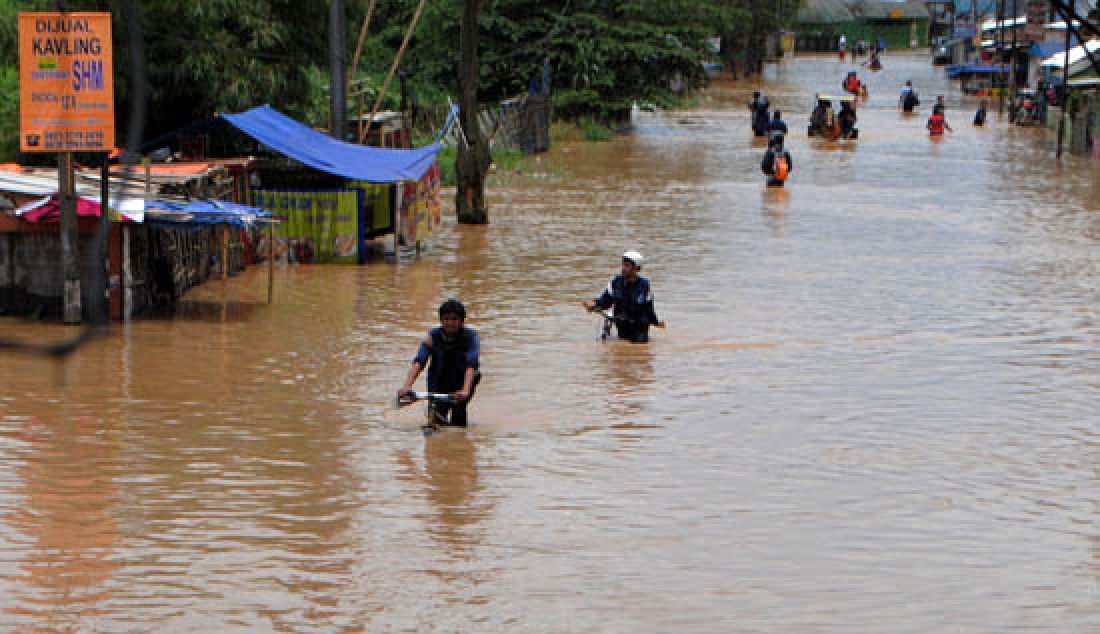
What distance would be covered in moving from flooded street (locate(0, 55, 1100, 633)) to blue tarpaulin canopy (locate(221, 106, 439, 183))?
4.52 ft

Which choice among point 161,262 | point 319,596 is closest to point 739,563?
point 319,596

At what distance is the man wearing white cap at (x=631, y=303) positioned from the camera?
17.0 metres

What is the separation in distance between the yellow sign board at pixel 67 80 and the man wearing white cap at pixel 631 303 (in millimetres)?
5278

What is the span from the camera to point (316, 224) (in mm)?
23719

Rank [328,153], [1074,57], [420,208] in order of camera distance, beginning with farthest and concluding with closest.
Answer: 1. [1074,57]
2. [420,208]
3. [328,153]

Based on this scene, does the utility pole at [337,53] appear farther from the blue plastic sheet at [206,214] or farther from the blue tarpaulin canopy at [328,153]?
the blue plastic sheet at [206,214]

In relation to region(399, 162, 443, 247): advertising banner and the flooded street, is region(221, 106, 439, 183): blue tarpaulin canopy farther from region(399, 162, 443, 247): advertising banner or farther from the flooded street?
the flooded street

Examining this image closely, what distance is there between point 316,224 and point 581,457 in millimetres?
11876

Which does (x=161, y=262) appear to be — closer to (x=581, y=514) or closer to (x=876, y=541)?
(x=581, y=514)

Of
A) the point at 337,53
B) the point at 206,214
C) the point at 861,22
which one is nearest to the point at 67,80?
the point at 206,214

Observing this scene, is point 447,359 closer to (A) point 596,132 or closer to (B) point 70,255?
(B) point 70,255

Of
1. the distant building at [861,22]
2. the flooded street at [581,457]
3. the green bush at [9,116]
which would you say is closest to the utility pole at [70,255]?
the flooded street at [581,457]

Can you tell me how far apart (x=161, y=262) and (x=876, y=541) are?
37.8 feet

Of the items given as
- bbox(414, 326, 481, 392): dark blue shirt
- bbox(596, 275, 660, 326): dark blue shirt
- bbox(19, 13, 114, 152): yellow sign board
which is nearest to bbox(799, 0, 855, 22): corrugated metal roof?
bbox(596, 275, 660, 326): dark blue shirt
